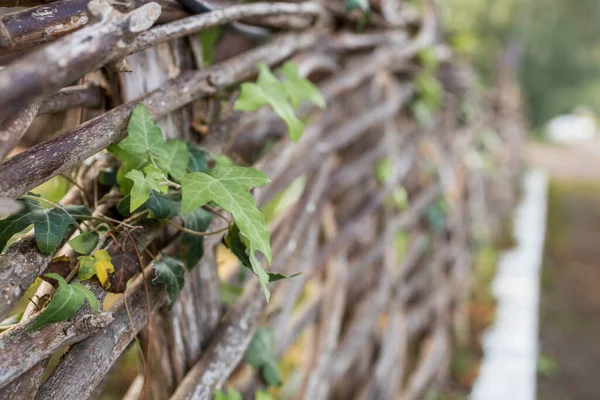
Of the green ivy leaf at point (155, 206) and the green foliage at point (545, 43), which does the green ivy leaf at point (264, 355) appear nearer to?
the green ivy leaf at point (155, 206)

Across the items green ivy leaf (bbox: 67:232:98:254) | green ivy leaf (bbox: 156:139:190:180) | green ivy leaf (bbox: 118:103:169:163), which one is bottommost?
green ivy leaf (bbox: 67:232:98:254)

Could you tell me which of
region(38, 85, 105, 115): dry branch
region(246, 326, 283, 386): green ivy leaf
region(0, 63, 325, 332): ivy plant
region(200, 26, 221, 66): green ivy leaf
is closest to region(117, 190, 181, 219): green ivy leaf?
region(0, 63, 325, 332): ivy plant

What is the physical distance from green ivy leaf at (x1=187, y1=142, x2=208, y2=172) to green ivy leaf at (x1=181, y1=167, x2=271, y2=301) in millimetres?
165

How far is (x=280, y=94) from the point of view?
136cm

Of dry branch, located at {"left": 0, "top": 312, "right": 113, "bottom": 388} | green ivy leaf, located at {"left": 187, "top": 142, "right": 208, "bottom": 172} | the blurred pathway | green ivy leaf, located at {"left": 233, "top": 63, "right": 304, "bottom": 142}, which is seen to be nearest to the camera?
dry branch, located at {"left": 0, "top": 312, "right": 113, "bottom": 388}

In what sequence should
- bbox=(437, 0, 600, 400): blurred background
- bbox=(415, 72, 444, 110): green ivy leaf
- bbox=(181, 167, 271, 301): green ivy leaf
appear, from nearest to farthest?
bbox=(181, 167, 271, 301): green ivy leaf → bbox=(415, 72, 444, 110): green ivy leaf → bbox=(437, 0, 600, 400): blurred background

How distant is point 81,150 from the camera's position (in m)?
0.93

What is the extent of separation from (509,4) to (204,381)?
12238mm

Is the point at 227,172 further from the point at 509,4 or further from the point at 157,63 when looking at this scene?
the point at 509,4

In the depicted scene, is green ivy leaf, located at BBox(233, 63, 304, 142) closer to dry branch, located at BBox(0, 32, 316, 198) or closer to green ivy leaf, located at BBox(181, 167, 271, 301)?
dry branch, located at BBox(0, 32, 316, 198)

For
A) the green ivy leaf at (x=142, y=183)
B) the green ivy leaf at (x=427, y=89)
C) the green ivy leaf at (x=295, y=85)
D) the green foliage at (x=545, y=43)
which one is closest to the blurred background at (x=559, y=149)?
the green foliage at (x=545, y=43)

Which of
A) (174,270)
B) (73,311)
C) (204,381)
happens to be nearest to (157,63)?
(174,270)

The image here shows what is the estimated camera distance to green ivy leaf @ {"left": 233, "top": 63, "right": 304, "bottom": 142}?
4.10 feet

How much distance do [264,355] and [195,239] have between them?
20.0 inches
